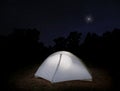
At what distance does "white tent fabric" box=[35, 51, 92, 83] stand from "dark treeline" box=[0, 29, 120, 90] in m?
2.81

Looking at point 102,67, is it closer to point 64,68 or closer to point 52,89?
point 64,68

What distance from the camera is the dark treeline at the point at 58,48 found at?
1410 centimetres

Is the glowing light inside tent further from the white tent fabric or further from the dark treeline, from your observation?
the dark treeline

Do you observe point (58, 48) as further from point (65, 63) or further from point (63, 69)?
point (63, 69)

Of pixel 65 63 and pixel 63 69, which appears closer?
pixel 63 69

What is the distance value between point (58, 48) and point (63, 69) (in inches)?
498

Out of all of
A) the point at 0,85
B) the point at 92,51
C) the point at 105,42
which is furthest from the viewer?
the point at 105,42

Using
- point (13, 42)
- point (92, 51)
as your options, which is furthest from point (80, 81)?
point (13, 42)

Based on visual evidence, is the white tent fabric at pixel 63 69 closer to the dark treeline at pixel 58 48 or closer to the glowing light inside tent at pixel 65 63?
the glowing light inside tent at pixel 65 63

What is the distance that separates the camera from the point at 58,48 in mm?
21672

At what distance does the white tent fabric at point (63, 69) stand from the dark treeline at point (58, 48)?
2807 mm

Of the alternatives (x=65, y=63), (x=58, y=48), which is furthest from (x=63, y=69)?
(x=58, y=48)

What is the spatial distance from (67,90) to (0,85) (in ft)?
10.2

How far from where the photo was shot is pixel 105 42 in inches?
820
